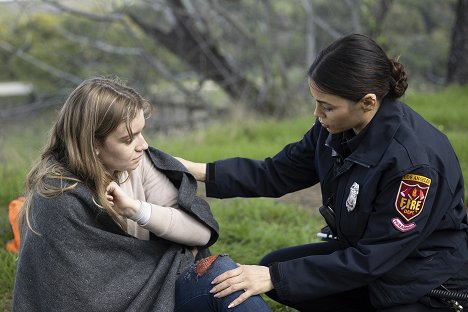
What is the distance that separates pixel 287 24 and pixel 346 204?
38.2 feet

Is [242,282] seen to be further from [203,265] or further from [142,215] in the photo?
[142,215]

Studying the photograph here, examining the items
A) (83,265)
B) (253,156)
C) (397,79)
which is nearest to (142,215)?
(83,265)

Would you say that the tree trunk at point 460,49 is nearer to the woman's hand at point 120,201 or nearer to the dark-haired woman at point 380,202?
the dark-haired woman at point 380,202

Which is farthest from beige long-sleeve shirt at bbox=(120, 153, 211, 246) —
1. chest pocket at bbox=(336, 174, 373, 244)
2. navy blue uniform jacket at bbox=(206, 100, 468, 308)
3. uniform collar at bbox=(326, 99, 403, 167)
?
uniform collar at bbox=(326, 99, 403, 167)

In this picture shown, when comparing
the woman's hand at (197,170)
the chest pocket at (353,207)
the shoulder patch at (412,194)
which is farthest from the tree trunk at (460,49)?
the shoulder patch at (412,194)

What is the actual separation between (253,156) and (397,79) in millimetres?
3610

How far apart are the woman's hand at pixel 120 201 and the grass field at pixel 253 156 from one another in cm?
94

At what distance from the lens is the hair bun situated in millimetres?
2273

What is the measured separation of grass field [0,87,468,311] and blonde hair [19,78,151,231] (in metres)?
0.81

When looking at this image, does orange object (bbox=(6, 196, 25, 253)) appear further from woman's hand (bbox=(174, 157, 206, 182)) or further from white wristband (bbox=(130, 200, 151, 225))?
white wristband (bbox=(130, 200, 151, 225))

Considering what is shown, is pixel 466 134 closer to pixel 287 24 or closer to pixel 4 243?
pixel 4 243

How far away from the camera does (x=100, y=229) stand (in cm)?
223

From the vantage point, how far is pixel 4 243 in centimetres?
387

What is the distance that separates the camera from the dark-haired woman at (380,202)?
7.13ft
